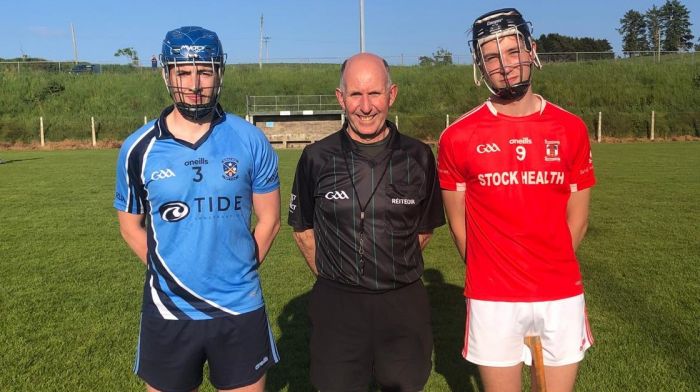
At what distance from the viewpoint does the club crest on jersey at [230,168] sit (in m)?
2.54

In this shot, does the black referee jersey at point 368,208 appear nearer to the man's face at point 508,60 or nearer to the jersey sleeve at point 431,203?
the jersey sleeve at point 431,203

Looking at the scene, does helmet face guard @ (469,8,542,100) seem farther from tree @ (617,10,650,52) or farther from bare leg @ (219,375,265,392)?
tree @ (617,10,650,52)

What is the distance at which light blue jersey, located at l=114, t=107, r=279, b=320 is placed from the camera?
8.23 ft

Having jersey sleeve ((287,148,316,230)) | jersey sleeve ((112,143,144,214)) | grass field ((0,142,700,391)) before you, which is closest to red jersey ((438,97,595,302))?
jersey sleeve ((287,148,316,230))

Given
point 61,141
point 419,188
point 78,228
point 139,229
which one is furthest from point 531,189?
point 61,141

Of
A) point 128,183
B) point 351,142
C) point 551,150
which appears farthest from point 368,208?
point 128,183

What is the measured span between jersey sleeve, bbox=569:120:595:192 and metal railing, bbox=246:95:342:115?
3266 cm

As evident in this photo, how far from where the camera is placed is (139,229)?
2.76 m

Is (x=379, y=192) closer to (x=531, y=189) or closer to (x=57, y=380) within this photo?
(x=531, y=189)

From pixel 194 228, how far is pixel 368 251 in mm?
825

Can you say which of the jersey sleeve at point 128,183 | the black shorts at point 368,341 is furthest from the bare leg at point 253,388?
the jersey sleeve at point 128,183

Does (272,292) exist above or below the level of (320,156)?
below

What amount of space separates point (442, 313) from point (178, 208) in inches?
139

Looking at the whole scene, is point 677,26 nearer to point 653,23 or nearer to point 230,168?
point 653,23
